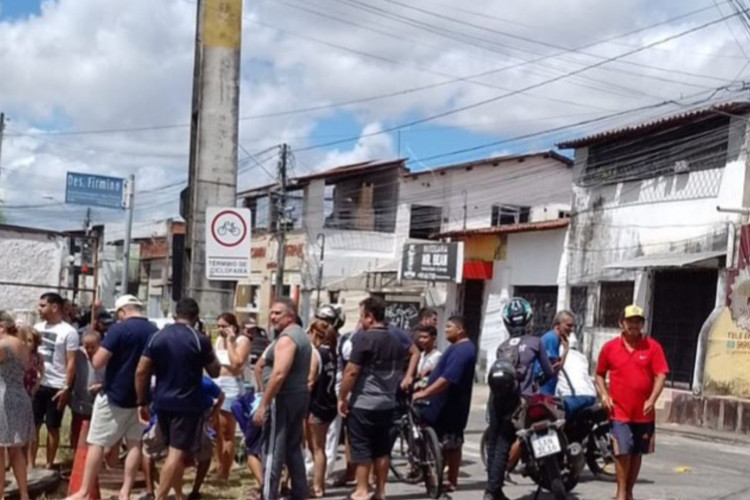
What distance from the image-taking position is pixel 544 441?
8.71m

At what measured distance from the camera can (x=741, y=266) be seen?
20.1 metres

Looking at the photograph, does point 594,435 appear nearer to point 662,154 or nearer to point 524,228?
point 662,154

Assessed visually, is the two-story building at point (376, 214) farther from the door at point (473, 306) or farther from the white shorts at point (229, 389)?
the white shorts at point (229, 389)

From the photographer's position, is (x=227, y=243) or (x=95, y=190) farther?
(x=95, y=190)

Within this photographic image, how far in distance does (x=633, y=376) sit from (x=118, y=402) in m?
4.37

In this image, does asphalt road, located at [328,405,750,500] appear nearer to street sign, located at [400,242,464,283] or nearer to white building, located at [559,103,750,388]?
white building, located at [559,103,750,388]

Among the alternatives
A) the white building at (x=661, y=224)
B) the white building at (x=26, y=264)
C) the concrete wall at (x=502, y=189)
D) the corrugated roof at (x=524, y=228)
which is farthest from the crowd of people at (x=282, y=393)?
the concrete wall at (x=502, y=189)

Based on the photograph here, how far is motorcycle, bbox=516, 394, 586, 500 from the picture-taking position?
8.72 metres

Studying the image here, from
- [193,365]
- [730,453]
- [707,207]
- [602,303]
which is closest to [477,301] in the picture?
[602,303]

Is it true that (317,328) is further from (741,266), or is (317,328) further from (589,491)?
(741,266)

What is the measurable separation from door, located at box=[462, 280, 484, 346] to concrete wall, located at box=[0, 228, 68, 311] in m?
12.5

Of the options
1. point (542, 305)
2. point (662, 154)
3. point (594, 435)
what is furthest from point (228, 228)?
point (542, 305)

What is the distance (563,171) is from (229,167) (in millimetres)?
30635

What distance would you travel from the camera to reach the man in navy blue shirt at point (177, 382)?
8305 mm
